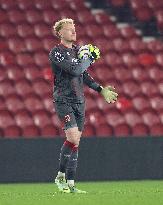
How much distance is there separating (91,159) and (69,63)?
3309 mm

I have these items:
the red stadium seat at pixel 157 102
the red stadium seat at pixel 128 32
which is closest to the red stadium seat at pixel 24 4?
the red stadium seat at pixel 128 32

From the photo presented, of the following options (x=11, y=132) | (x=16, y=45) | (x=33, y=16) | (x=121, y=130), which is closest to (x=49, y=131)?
(x=11, y=132)

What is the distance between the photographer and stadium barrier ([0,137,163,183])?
33.3 feet

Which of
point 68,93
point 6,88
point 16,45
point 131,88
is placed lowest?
point 68,93

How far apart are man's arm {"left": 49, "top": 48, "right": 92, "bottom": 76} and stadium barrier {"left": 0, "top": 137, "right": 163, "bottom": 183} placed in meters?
2.87

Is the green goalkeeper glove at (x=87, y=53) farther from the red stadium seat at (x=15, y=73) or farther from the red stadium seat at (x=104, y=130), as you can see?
the red stadium seat at (x=15, y=73)

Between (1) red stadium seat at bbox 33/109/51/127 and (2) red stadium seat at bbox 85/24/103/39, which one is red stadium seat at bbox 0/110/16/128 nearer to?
(1) red stadium seat at bbox 33/109/51/127

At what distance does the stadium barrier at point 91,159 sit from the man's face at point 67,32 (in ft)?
9.47

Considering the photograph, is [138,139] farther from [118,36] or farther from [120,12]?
[120,12]

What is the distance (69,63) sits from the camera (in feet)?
24.0

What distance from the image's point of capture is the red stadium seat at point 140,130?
36.6ft

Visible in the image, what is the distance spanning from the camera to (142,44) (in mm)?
13555

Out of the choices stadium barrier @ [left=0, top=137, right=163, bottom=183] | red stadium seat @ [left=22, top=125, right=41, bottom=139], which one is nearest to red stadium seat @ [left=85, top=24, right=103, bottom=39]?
red stadium seat @ [left=22, top=125, right=41, bottom=139]

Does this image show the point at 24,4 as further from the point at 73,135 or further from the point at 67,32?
the point at 73,135
